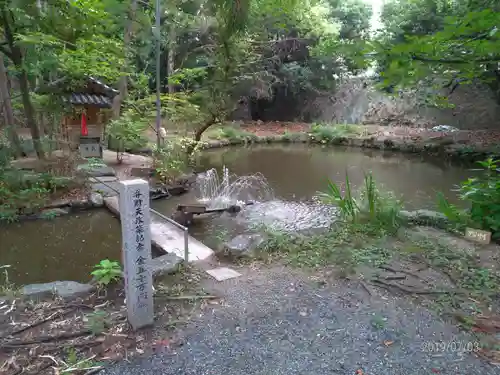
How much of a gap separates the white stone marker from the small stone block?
1.15m

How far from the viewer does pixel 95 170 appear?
927 centimetres

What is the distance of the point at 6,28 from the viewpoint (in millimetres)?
7445

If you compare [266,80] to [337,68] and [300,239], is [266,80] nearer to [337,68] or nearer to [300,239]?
[337,68]

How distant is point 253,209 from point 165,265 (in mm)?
4185

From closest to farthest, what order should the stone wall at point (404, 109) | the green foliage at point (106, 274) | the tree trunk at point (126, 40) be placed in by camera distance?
the green foliage at point (106, 274) → the tree trunk at point (126, 40) → the stone wall at point (404, 109)

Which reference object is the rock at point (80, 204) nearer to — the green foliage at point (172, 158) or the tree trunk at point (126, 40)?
the green foliage at point (172, 158)

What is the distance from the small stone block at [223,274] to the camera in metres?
4.28

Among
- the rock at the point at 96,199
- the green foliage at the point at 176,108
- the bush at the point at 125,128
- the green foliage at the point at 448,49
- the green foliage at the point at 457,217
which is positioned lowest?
the rock at the point at 96,199

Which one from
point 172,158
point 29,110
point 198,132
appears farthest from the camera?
point 198,132

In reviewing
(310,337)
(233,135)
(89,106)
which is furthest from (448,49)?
(233,135)

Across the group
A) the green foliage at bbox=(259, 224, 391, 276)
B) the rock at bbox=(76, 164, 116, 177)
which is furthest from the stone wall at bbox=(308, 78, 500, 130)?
the green foliage at bbox=(259, 224, 391, 276)

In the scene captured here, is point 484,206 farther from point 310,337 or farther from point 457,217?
point 310,337

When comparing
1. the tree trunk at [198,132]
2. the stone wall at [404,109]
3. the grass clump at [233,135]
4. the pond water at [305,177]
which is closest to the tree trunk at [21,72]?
the pond water at [305,177]

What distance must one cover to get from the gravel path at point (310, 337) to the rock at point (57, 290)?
3.90 ft
